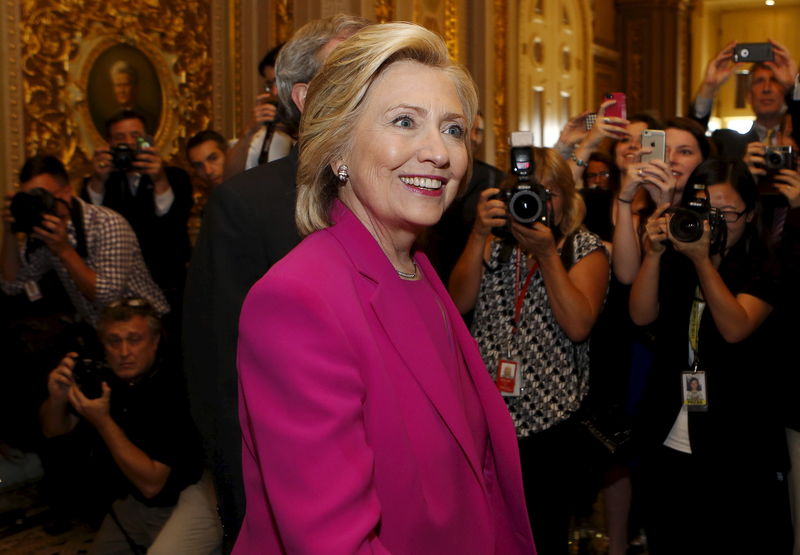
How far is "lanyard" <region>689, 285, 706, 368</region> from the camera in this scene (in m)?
2.90

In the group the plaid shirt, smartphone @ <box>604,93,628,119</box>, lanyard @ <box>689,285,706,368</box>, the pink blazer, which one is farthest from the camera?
the plaid shirt

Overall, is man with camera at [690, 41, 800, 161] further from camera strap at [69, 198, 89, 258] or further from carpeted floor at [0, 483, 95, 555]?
carpeted floor at [0, 483, 95, 555]

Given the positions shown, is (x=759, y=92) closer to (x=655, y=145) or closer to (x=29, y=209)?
(x=655, y=145)

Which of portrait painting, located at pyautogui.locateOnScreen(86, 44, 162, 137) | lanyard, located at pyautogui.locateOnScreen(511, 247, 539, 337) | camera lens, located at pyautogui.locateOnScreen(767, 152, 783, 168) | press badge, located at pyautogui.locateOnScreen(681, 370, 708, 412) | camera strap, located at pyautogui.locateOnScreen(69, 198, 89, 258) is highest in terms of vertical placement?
portrait painting, located at pyautogui.locateOnScreen(86, 44, 162, 137)

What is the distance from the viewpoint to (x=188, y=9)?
6.05 meters

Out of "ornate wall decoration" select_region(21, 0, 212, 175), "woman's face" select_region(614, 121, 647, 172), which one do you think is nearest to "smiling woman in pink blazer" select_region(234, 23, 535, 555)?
"woman's face" select_region(614, 121, 647, 172)

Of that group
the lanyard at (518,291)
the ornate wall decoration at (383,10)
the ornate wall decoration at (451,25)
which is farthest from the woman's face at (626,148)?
the ornate wall decoration at (451,25)

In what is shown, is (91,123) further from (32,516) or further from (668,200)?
(668,200)

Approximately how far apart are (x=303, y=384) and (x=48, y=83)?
15.4 ft

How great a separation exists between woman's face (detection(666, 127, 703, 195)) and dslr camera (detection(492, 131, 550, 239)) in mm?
706

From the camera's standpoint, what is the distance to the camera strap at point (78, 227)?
165 inches

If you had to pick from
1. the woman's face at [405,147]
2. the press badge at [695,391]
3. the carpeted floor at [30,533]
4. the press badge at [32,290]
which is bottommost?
the carpeted floor at [30,533]

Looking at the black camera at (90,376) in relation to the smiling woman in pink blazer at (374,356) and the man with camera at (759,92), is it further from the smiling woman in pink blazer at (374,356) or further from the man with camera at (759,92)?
the man with camera at (759,92)

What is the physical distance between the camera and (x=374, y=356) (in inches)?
49.3
